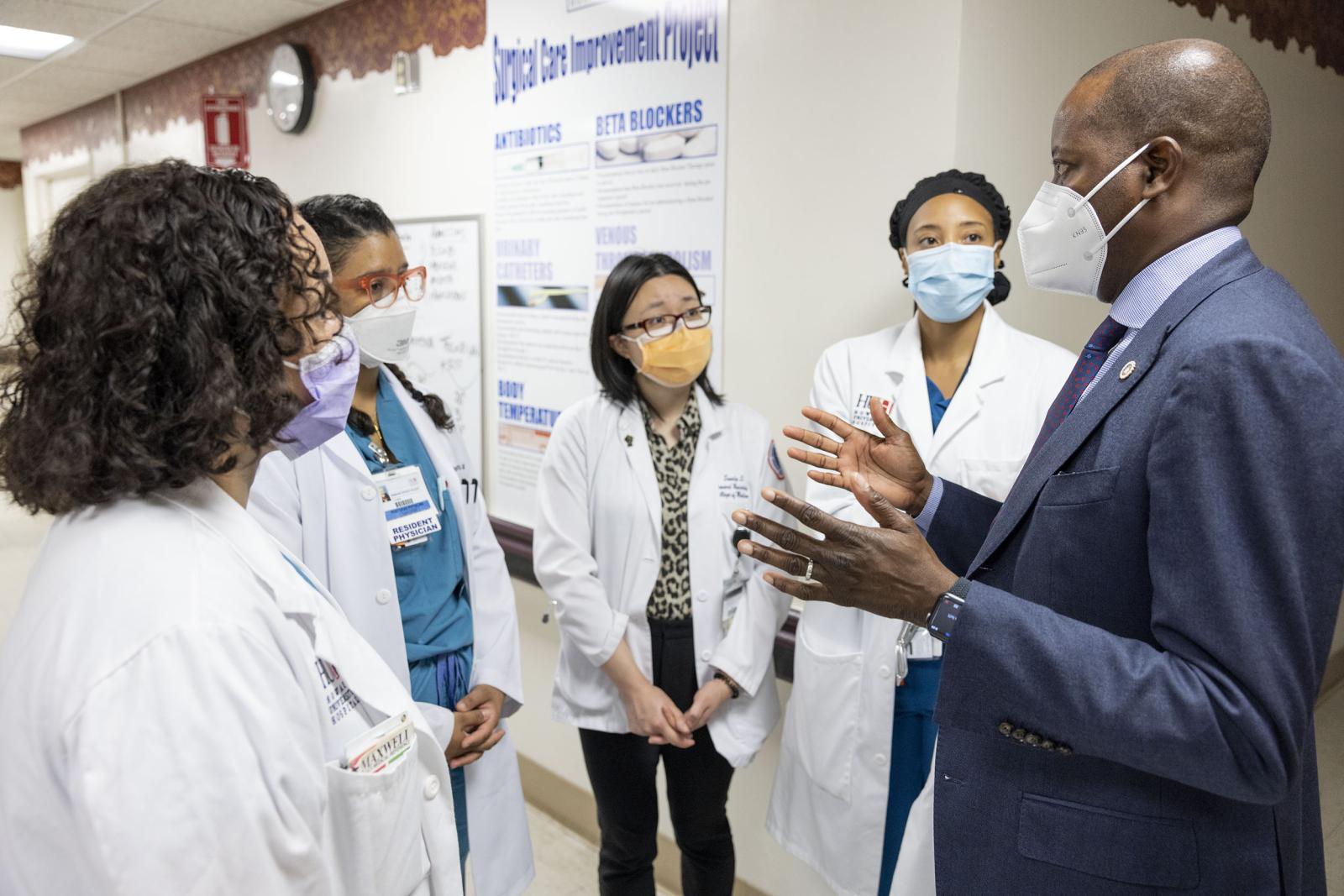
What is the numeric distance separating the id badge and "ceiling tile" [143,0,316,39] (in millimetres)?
3020

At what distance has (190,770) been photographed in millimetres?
705

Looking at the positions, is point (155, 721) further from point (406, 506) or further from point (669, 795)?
point (669, 795)

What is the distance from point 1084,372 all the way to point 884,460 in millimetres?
314

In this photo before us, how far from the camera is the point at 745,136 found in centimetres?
241

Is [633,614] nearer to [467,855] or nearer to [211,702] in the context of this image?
[467,855]

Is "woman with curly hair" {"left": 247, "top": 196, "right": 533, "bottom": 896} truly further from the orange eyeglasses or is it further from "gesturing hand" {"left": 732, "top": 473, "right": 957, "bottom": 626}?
"gesturing hand" {"left": 732, "top": 473, "right": 957, "bottom": 626}

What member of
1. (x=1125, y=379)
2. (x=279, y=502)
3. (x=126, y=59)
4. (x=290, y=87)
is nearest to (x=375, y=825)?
(x=279, y=502)

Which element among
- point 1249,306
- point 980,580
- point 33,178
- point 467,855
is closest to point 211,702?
point 980,580

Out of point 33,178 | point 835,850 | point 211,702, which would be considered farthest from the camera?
point 33,178

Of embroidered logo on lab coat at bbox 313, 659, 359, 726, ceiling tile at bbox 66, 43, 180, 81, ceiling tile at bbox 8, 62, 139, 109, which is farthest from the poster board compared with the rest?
ceiling tile at bbox 8, 62, 139, 109

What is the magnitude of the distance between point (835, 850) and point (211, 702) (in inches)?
61.1

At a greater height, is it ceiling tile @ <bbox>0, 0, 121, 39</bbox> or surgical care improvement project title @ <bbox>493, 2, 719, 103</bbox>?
ceiling tile @ <bbox>0, 0, 121, 39</bbox>

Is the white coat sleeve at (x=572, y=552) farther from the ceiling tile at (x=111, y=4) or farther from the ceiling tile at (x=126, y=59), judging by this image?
the ceiling tile at (x=126, y=59)

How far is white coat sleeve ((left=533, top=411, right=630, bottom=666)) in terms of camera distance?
1.99 metres
